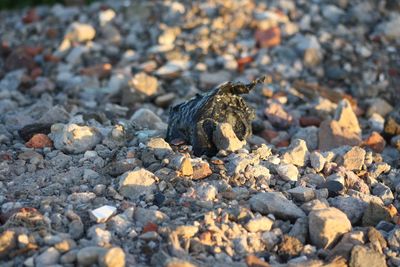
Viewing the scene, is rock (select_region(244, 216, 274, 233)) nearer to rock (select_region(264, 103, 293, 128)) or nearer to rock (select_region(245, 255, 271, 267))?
rock (select_region(245, 255, 271, 267))

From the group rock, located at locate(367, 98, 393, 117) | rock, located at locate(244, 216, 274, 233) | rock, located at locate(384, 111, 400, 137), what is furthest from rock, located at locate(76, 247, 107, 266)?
rock, located at locate(367, 98, 393, 117)

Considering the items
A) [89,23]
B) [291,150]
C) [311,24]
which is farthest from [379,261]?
[89,23]

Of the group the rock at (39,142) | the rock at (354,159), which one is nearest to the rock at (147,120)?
the rock at (39,142)

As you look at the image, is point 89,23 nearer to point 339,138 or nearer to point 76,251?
point 339,138

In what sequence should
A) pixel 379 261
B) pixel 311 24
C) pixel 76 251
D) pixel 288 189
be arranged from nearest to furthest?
pixel 76 251 → pixel 379 261 → pixel 288 189 → pixel 311 24

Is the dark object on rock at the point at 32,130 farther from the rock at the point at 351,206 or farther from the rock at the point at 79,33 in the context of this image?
the rock at the point at 79,33

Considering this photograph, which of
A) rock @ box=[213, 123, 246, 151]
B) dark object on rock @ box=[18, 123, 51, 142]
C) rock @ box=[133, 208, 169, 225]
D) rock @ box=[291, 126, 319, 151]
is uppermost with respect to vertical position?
rock @ box=[213, 123, 246, 151]
